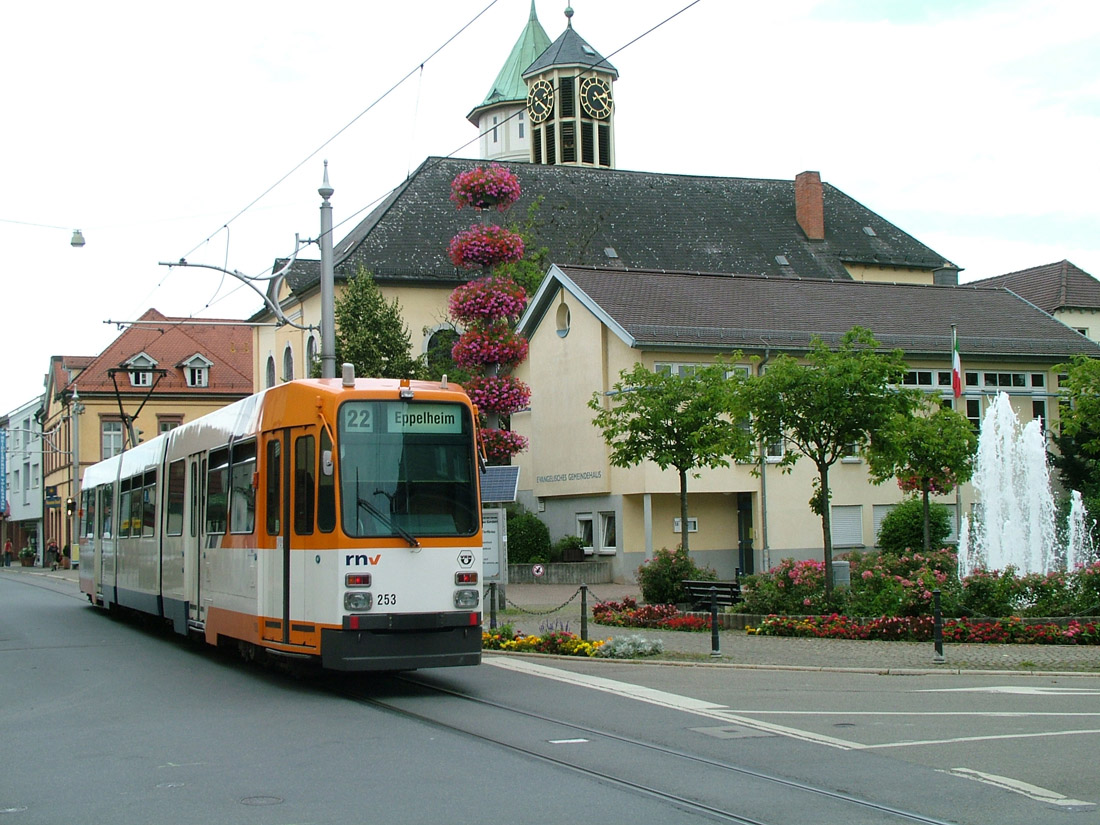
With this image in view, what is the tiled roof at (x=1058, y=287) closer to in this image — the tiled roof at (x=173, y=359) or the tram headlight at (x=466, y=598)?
the tiled roof at (x=173, y=359)

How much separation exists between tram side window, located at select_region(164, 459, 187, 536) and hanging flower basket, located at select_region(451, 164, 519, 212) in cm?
1273

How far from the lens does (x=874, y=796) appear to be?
325 inches

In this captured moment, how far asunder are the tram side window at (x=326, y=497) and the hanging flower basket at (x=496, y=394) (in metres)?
17.8

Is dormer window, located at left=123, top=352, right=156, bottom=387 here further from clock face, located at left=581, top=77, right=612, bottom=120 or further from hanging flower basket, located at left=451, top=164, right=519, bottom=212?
hanging flower basket, located at left=451, top=164, right=519, bottom=212

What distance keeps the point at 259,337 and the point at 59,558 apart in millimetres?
18735

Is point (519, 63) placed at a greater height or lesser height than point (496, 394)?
greater

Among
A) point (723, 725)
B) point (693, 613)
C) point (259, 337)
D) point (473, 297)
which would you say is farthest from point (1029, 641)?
point (259, 337)

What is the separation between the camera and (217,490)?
1673 centimetres

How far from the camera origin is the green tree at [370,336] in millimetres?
41406

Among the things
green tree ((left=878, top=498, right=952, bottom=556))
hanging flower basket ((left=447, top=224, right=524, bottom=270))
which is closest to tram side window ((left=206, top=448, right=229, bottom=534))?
hanging flower basket ((left=447, top=224, right=524, bottom=270))

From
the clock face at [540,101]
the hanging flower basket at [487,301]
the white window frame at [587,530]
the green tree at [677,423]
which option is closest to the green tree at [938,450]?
the green tree at [677,423]

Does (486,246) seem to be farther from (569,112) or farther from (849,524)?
(569,112)

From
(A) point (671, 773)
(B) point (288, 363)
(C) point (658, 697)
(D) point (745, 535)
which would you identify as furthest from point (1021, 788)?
(B) point (288, 363)

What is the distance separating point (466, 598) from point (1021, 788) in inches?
254
